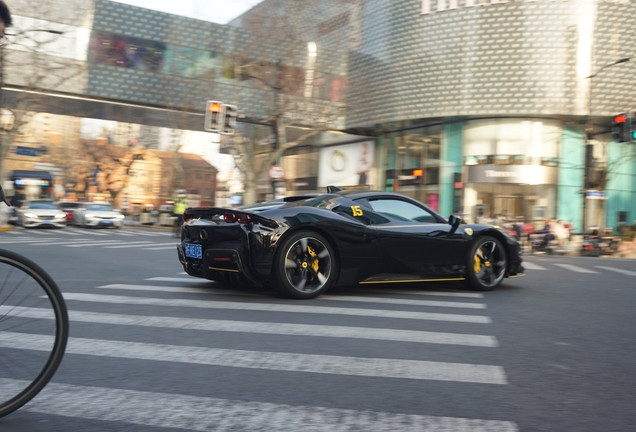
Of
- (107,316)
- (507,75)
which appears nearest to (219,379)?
(107,316)

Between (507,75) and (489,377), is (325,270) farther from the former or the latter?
(507,75)

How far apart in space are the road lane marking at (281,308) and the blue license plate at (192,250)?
2.09 ft

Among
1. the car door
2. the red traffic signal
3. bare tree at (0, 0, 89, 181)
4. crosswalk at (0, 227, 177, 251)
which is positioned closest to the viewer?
the car door

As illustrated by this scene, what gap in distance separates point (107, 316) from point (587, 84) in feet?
111

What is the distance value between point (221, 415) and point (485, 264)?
611 cm

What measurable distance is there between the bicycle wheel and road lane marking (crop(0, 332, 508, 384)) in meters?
1.23

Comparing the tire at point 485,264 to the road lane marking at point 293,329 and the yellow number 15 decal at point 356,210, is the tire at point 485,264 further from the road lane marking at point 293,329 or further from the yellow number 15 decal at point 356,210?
the road lane marking at point 293,329

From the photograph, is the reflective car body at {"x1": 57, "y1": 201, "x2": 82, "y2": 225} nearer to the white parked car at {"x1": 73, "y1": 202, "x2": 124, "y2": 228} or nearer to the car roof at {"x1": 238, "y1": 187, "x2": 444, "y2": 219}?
the white parked car at {"x1": 73, "y1": 202, "x2": 124, "y2": 228}

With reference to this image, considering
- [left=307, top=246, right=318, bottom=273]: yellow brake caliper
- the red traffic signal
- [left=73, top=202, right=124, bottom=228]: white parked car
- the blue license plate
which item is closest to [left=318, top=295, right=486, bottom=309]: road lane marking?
[left=307, top=246, right=318, bottom=273]: yellow brake caliper

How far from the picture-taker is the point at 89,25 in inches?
1359

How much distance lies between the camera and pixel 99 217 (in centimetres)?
3531

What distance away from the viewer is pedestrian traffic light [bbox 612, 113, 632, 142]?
2128cm

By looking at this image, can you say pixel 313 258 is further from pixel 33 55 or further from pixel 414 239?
pixel 33 55

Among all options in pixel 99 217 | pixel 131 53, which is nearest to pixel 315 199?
pixel 99 217
